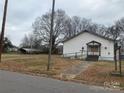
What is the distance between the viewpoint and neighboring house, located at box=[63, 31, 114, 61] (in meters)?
41.3

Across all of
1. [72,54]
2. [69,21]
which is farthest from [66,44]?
[69,21]

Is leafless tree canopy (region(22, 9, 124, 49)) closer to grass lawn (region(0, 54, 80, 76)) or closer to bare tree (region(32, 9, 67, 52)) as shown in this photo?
bare tree (region(32, 9, 67, 52))

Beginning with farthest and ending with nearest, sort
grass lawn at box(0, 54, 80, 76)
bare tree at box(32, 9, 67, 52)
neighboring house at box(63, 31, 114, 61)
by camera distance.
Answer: bare tree at box(32, 9, 67, 52)
neighboring house at box(63, 31, 114, 61)
grass lawn at box(0, 54, 80, 76)

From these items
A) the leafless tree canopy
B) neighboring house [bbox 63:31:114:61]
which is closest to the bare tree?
the leafless tree canopy

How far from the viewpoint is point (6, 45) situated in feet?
265

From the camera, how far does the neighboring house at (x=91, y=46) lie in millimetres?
41281

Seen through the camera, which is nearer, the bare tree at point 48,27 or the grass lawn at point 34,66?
the grass lawn at point 34,66

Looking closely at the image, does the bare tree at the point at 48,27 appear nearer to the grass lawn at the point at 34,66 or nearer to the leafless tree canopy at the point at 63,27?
the leafless tree canopy at the point at 63,27

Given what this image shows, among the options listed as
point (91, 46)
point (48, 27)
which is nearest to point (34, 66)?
point (91, 46)

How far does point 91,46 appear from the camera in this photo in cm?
4253

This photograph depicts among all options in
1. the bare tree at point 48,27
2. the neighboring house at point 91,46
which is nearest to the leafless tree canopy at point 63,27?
the bare tree at point 48,27

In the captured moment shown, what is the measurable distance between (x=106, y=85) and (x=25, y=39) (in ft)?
344

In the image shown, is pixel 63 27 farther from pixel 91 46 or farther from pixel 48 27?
pixel 91 46

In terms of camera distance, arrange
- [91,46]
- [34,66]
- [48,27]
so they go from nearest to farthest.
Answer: [34,66]
[91,46]
[48,27]
